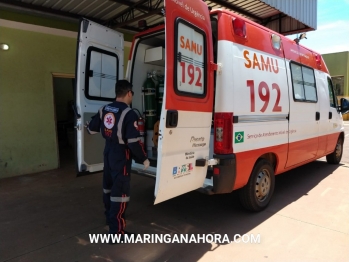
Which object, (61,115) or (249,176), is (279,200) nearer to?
(249,176)

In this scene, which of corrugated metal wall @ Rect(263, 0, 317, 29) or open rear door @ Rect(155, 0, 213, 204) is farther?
corrugated metal wall @ Rect(263, 0, 317, 29)

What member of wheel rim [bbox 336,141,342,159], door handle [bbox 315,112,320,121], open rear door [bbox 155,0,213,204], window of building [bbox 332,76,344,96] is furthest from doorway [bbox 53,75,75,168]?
window of building [bbox 332,76,344,96]

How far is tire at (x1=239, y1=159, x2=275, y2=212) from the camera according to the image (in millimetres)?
3711

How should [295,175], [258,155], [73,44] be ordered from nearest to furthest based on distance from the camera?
1. [258,155]
2. [295,175]
3. [73,44]

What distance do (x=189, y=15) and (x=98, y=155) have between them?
229cm

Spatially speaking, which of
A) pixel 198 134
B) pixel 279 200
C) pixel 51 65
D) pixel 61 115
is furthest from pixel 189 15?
pixel 61 115

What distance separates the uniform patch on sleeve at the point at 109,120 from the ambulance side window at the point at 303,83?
285 cm

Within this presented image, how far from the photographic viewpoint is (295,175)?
19.9 feet

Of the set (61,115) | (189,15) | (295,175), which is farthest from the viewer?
(61,115)

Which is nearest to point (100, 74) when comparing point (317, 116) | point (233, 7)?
point (317, 116)

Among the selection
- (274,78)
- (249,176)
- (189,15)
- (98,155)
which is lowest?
(249,176)

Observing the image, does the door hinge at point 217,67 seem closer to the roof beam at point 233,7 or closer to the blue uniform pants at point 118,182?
the blue uniform pants at point 118,182

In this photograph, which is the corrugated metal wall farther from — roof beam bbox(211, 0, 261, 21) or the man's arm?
the man's arm

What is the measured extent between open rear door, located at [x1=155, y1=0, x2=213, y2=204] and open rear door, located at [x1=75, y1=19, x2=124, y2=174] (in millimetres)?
1522
